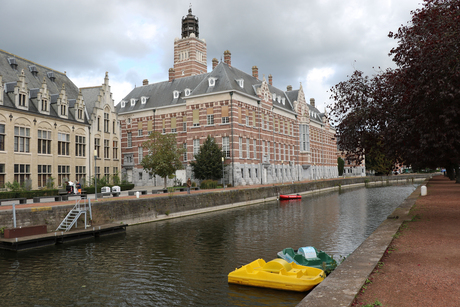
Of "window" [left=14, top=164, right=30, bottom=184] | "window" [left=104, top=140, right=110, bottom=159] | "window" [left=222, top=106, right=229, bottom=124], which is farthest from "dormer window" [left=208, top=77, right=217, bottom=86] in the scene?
"window" [left=14, top=164, right=30, bottom=184]

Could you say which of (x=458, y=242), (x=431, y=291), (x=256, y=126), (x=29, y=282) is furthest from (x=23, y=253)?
(x=256, y=126)

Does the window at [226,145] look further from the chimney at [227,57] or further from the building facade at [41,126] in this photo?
→ the building facade at [41,126]

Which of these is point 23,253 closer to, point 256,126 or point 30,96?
point 30,96

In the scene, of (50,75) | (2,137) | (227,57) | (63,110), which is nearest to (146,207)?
(2,137)

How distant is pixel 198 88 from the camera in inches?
2192

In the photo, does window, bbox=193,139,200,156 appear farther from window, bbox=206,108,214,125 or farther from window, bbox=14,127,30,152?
window, bbox=14,127,30,152

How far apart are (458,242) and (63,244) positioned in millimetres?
19257

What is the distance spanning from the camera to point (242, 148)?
178 ft

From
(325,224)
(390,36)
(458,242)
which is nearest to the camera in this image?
(458,242)

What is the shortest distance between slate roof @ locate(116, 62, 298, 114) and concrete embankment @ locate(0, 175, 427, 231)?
56.0 feet

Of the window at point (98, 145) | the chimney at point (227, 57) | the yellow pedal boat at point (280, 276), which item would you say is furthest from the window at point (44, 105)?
the yellow pedal boat at point (280, 276)

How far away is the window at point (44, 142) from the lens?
40688mm

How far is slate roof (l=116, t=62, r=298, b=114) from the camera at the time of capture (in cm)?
5406

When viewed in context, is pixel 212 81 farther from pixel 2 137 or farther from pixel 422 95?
pixel 422 95
